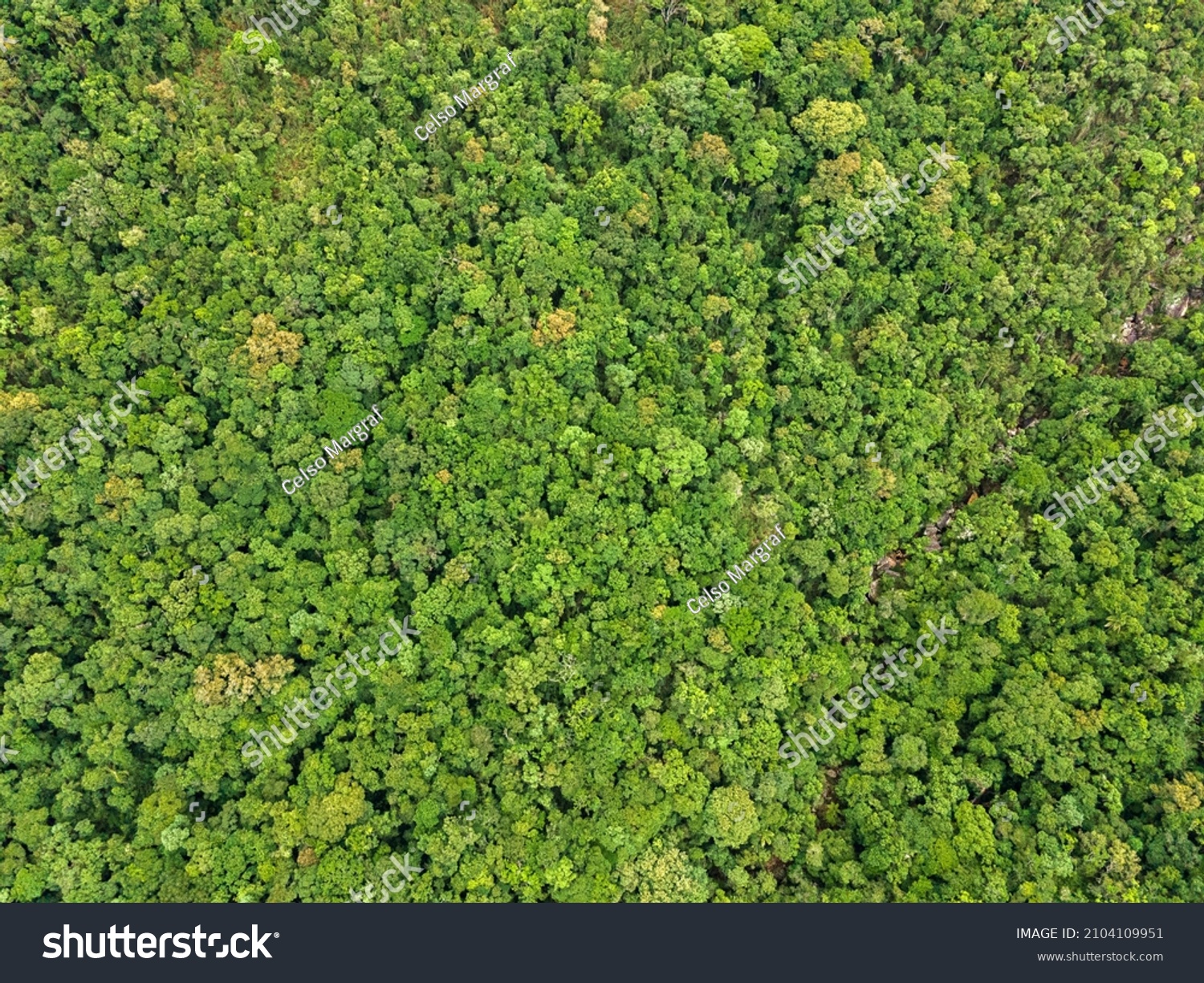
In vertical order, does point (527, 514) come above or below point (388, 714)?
above

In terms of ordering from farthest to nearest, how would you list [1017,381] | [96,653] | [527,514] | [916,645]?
[1017,381] < [916,645] < [527,514] < [96,653]

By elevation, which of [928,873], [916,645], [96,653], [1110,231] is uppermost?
[96,653]

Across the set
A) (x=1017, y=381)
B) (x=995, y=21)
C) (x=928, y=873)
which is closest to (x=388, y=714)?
(x=928, y=873)

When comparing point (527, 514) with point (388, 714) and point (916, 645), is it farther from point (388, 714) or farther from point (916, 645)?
point (916, 645)

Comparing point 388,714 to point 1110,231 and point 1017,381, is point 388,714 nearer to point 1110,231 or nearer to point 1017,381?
point 1017,381

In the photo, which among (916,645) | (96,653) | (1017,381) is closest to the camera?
(96,653)

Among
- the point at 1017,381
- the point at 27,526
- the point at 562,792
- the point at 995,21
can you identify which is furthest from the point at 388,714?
the point at 995,21

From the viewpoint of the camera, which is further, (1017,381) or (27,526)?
(1017,381)
